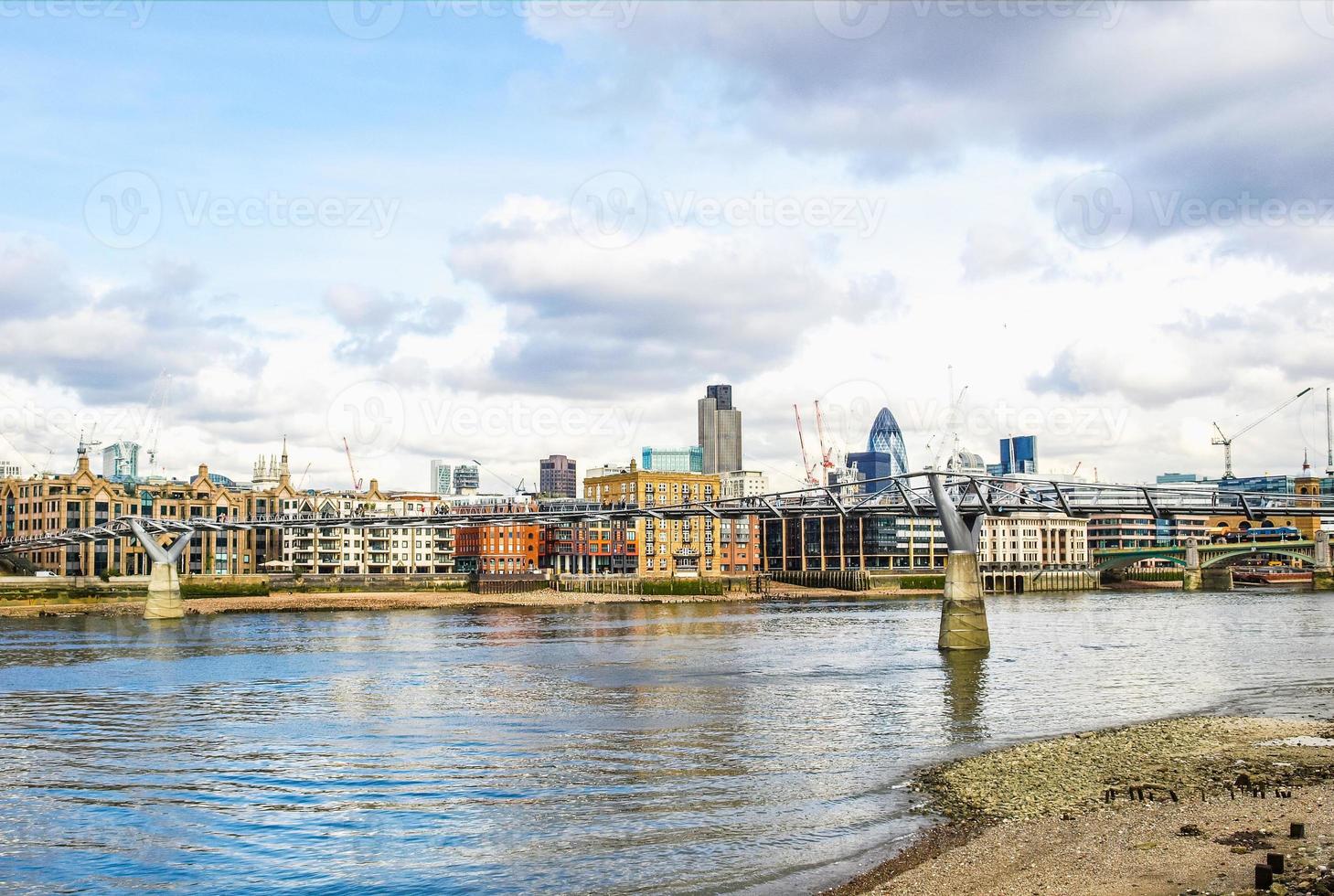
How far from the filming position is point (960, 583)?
64.0 m

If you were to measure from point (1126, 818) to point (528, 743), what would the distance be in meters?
19.5

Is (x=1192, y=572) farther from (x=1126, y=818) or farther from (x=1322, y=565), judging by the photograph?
(x=1126, y=818)

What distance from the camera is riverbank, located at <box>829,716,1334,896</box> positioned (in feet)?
64.7

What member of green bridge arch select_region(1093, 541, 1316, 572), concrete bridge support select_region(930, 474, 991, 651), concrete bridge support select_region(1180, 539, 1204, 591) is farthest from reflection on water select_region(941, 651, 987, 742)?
concrete bridge support select_region(1180, 539, 1204, 591)

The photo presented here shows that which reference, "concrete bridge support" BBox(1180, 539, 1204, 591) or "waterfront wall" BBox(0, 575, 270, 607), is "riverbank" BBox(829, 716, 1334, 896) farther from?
"concrete bridge support" BBox(1180, 539, 1204, 591)

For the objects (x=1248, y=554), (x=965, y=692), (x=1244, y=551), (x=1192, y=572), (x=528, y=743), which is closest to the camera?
(x=528, y=743)

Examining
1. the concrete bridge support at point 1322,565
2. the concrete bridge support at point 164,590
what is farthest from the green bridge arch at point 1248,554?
the concrete bridge support at point 164,590

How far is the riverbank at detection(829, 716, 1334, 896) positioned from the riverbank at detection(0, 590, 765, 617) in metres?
102

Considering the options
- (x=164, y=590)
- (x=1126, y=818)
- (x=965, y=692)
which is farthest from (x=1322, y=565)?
(x=1126, y=818)

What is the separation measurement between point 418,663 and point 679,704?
24.0 m

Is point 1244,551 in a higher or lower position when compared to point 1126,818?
lower

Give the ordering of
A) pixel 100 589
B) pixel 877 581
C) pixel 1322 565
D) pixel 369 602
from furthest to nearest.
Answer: pixel 1322 565 < pixel 877 581 < pixel 369 602 < pixel 100 589

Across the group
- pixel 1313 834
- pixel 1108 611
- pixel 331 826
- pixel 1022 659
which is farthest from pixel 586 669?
pixel 1108 611

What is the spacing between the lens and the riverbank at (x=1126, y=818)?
19.7m
